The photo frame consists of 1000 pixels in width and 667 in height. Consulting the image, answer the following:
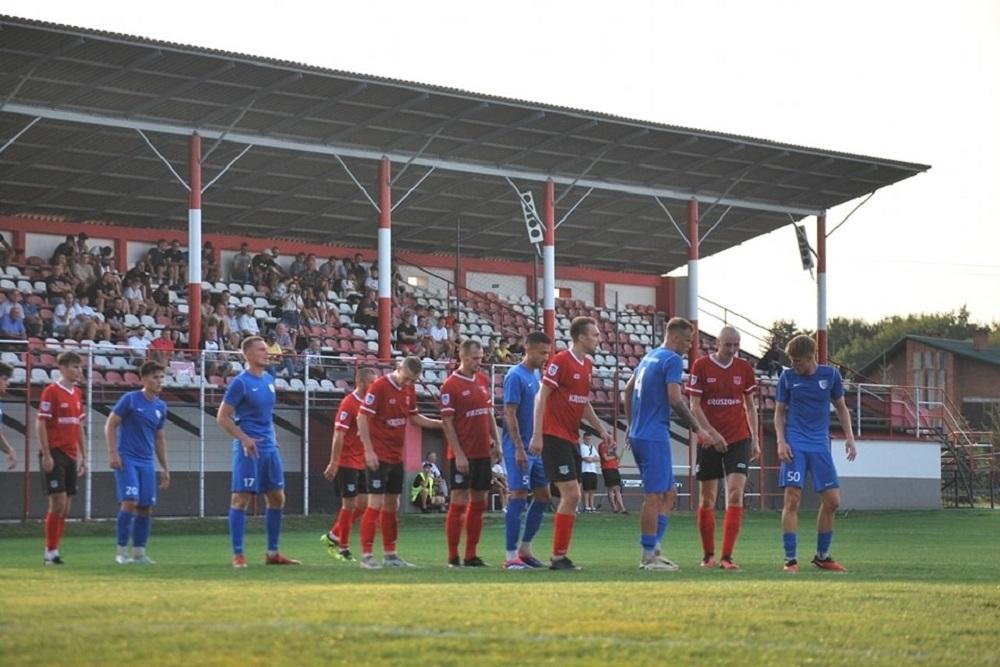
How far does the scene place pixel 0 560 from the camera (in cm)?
1927

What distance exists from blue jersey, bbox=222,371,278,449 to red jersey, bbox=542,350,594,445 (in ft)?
Answer: 8.65

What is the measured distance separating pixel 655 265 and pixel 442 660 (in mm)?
47455

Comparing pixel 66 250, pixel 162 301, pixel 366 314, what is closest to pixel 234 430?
pixel 162 301

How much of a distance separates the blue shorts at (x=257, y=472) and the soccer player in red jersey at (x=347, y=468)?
2719mm

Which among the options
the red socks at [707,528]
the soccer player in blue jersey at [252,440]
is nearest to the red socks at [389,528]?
the soccer player in blue jersey at [252,440]

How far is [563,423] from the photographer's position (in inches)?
603

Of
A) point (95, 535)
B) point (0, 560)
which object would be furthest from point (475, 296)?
point (0, 560)

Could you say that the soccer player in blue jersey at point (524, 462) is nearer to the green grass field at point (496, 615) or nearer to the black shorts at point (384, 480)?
the green grass field at point (496, 615)

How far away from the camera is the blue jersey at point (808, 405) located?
1559 centimetres

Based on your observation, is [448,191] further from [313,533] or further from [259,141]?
[313,533]

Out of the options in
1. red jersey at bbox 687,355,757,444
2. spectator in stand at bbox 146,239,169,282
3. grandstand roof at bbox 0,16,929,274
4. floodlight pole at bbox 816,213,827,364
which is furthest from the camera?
floodlight pole at bbox 816,213,827,364

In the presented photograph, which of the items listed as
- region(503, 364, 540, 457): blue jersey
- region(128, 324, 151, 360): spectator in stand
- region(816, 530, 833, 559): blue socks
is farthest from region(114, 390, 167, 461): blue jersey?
region(128, 324, 151, 360): spectator in stand

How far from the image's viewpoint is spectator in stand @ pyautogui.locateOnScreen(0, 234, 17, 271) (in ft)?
122

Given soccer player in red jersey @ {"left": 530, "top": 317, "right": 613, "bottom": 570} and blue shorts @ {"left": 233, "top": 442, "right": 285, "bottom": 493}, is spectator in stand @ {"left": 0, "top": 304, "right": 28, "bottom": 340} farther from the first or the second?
soccer player in red jersey @ {"left": 530, "top": 317, "right": 613, "bottom": 570}
